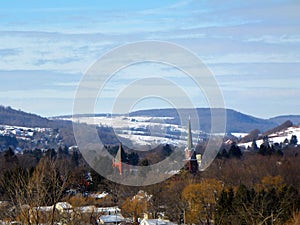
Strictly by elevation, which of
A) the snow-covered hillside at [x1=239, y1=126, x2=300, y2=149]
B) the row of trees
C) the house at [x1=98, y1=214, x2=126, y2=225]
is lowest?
the house at [x1=98, y1=214, x2=126, y2=225]

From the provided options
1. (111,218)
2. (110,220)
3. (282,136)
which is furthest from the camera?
(282,136)

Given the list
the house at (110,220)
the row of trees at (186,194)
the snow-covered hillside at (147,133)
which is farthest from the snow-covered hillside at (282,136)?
the house at (110,220)

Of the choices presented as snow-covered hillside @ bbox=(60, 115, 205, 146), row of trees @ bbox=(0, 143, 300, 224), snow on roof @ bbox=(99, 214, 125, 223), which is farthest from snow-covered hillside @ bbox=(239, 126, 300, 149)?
snow on roof @ bbox=(99, 214, 125, 223)

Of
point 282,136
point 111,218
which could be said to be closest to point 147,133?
point 282,136

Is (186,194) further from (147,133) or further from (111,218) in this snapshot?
(147,133)

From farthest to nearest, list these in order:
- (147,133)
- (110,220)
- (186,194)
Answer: (147,133) → (186,194) → (110,220)

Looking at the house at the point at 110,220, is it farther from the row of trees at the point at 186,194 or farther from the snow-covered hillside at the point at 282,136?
the snow-covered hillside at the point at 282,136

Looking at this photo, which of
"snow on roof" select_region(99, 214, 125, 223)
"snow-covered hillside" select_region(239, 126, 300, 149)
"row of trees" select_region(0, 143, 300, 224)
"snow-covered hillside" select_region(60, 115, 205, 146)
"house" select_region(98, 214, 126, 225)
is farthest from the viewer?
"snow-covered hillside" select_region(239, 126, 300, 149)

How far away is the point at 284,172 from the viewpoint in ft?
207

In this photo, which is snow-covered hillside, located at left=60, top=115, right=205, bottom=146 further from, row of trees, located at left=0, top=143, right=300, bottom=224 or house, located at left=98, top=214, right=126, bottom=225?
house, located at left=98, top=214, right=126, bottom=225

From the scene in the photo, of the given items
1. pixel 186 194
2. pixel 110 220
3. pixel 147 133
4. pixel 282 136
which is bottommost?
pixel 110 220

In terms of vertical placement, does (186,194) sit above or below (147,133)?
below

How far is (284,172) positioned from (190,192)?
64.7 ft

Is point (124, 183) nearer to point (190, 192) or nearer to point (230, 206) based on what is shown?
point (190, 192)
